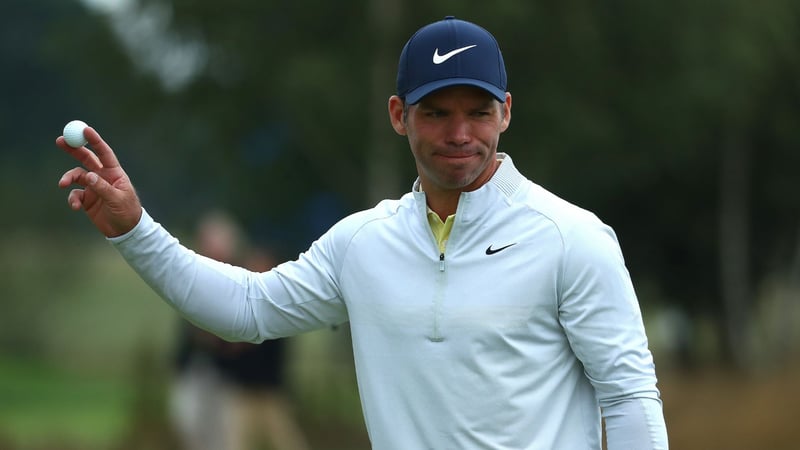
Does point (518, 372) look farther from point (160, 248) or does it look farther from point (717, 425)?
point (717, 425)

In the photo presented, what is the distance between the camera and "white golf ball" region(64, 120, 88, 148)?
4.16 m

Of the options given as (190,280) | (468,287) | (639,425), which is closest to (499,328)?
(468,287)

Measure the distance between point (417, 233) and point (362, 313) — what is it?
0.26 m

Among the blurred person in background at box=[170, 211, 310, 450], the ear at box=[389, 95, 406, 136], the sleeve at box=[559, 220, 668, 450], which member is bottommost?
the sleeve at box=[559, 220, 668, 450]

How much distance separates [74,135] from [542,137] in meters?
18.2

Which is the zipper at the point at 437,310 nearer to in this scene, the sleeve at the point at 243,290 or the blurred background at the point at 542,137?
the sleeve at the point at 243,290

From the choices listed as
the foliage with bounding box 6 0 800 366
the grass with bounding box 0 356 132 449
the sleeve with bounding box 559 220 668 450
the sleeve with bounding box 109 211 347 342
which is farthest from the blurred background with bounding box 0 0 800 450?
the sleeve with bounding box 559 220 668 450

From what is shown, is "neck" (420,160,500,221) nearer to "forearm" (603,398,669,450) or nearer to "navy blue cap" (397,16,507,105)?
"navy blue cap" (397,16,507,105)

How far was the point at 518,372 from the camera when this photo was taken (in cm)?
407

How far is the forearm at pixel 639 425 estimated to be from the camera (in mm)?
4008

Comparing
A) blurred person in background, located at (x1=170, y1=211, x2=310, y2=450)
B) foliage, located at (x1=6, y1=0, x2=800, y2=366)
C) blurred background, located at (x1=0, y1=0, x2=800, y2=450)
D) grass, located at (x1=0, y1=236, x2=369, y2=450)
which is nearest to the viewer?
blurred person in background, located at (x1=170, y1=211, x2=310, y2=450)

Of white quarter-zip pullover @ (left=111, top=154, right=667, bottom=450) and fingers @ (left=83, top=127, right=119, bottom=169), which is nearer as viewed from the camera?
white quarter-zip pullover @ (left=111, top=154, right=667, bottom=450)

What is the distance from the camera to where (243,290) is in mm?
4484

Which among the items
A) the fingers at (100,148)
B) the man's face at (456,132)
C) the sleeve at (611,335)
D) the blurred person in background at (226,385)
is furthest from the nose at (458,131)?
the blurred person in background at (226,385)
